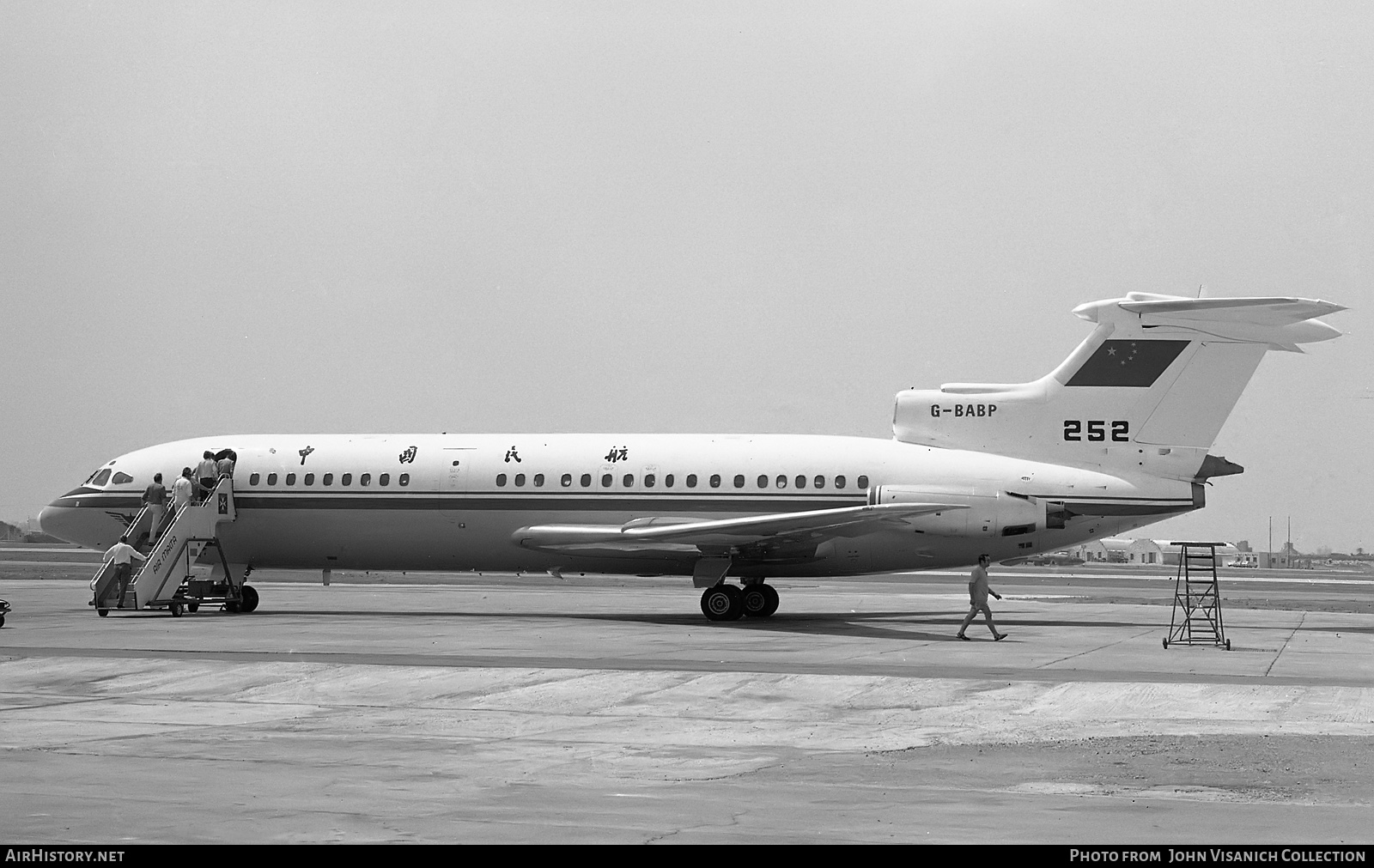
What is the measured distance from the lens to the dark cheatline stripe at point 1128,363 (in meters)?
30.0

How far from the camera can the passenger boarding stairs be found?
30.8 metres

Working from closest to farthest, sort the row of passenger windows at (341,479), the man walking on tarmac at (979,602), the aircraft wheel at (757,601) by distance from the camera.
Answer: the man walking on tarmac at (979,602), the aircraft wheel at (757,601), the row of passenger windows at (341,479)

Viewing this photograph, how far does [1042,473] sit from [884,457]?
3.24m

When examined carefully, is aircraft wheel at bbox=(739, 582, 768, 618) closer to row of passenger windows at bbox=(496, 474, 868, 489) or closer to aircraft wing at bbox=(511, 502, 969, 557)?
aircraft wing at bbox=(511, 502, 969, 557)

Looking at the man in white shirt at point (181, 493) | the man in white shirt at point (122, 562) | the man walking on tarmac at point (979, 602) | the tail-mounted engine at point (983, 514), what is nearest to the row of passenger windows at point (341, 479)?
the man in white shirt at point (181, 493)

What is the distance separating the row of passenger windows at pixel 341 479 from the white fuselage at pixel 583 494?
0.09ft

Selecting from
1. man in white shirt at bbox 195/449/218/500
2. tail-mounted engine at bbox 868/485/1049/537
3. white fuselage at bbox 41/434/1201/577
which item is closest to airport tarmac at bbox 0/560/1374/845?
tail-mounted engine at bbox 868/485/1049/537

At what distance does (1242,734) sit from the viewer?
551 inches

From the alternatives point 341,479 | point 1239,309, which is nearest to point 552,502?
point 341,479

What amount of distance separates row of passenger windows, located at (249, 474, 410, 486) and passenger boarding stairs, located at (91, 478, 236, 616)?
82cm

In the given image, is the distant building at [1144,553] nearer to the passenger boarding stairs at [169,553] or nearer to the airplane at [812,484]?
the airplane at [812,484]

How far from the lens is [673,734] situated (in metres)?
13.9

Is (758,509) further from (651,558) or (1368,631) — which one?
(1368,631)
